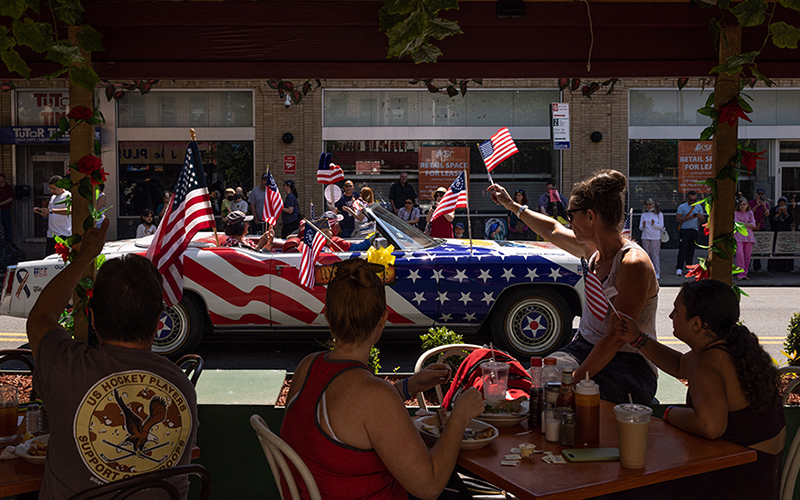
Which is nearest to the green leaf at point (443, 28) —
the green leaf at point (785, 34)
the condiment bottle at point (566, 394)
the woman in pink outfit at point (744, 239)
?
the green leaf at point (785, 34)

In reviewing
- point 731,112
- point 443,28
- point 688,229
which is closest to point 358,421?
point 443,28

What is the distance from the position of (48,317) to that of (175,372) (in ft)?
1.92

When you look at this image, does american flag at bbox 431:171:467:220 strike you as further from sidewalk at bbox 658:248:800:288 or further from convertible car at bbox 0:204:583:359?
sidewalk at bbox 658:248:800:288

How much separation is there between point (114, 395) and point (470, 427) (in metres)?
1.38

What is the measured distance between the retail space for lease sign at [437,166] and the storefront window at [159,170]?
16.0 ft

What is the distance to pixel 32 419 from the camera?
2949 mm

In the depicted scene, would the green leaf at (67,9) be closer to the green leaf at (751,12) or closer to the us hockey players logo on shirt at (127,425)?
the us hockey players logo on shirt at (127,425)

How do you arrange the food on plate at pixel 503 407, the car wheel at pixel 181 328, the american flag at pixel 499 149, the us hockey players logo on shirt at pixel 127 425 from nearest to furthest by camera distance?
the us hockey players logo on shirt at pixel 127 425 → the food on plate at pixel 503 407 → the american flag at pixel 499 149 → the car wheel at pixel 181 328

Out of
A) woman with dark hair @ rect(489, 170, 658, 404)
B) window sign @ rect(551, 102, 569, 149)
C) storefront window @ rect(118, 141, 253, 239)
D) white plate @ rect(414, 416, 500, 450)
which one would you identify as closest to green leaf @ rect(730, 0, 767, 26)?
woman with dark hair @ rect(489, 170, 658, 404)

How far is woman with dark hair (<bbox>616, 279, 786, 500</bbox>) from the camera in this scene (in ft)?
8.95

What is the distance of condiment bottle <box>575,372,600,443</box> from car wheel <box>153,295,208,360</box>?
5.73m

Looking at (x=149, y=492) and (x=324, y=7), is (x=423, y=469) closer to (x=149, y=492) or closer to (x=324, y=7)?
(x=149, y=492)

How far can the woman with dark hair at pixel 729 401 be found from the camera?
273cm

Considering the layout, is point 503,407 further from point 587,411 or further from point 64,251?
point 64,251
